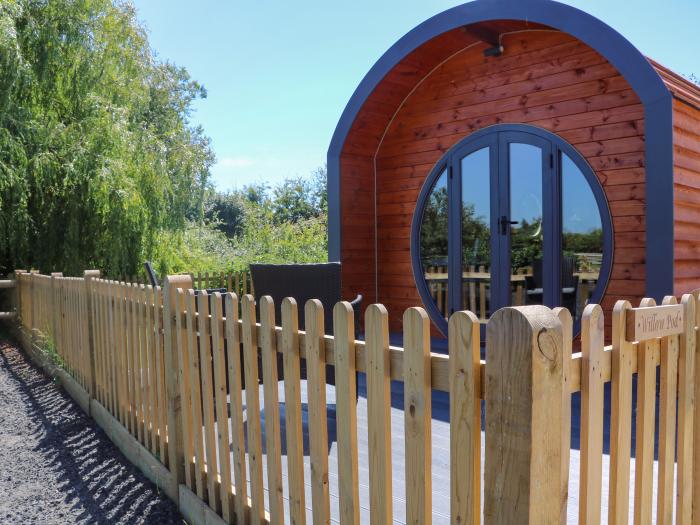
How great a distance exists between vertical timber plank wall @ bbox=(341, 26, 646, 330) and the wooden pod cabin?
1cm

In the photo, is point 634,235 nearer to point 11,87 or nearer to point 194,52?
point 11,87

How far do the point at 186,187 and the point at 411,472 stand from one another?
10287mm

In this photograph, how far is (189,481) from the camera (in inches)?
114

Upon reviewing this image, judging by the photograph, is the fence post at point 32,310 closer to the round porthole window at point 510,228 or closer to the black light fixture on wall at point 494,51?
the round porthole window at point 510,228

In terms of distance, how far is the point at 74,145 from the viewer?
8523mm

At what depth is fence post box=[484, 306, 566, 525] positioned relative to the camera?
122 cm

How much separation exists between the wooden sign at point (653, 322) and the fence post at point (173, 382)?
2.15 metres

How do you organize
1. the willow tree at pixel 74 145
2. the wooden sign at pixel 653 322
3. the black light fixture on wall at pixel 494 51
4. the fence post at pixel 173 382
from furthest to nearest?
1. the willow tree at pixel 74 145
2. the black light fixture on wall at pixel 494 51
3. the fence post at pixel 173 382
4. the wooden sign at pixel 653 322

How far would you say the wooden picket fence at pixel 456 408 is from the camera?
126cm

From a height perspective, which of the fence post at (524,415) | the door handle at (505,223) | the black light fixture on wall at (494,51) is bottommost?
the fence post at (524,415)

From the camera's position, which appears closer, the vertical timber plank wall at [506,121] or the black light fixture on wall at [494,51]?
the vertical timber plank wall at [506,121]

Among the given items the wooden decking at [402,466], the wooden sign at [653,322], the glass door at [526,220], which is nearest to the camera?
the wooden sign at [653,322]

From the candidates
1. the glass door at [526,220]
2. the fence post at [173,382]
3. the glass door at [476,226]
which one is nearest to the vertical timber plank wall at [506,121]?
the glass door at [526,220]

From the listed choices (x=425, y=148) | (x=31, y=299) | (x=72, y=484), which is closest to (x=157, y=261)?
(x=31, y=299)
